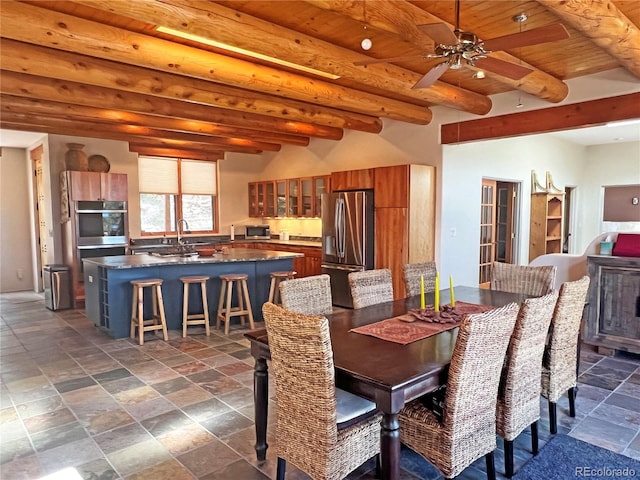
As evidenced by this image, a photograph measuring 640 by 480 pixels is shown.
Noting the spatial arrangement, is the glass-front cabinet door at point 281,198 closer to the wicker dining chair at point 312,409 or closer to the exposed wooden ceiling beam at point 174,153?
the exposed wooden ceiling beam at point 174,153

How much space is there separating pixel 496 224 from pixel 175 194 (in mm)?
6094

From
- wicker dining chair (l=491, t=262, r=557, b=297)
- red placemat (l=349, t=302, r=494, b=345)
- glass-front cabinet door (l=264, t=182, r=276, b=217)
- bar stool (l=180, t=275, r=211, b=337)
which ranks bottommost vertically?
bar stool (l=180, t=275, r=211, b=337)

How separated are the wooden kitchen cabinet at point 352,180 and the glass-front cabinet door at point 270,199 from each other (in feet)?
7.31

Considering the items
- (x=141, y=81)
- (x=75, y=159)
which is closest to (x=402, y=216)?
(x=141, y=81)

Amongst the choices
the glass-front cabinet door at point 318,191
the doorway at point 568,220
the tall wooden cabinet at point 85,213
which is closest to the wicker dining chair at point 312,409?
the glass-front cabinet door at point 318,191

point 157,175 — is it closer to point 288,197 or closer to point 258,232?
point 258,232

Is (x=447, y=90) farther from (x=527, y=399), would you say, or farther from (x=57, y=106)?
(x=57, y=106)

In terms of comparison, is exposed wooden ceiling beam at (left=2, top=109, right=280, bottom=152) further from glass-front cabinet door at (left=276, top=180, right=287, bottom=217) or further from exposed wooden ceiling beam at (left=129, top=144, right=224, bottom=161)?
glass-front cabinet door at (left=276, top=180, right=287, bottom=217)

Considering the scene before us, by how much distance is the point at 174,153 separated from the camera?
8.27 meters

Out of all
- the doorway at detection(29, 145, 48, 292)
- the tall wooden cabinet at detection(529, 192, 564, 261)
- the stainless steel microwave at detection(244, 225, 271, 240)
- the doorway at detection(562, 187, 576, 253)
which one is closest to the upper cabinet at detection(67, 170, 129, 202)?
the doorway at detection(29, 145, 48, 292)

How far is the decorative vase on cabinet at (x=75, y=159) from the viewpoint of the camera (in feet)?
22.4

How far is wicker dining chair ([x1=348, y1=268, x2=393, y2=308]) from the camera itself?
332 cm

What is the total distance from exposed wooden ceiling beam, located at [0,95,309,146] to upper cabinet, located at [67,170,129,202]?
3.73 ft

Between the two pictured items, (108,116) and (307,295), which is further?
(108,116)
